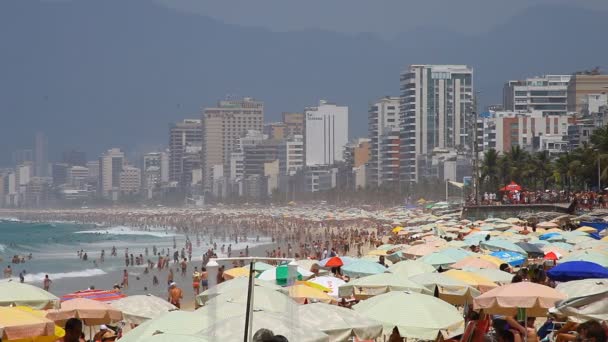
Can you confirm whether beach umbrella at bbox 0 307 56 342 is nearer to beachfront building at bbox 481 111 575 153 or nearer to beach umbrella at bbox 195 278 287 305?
beach umbrella at bbox 195 278 287 305

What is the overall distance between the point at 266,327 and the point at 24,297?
5.85 metres

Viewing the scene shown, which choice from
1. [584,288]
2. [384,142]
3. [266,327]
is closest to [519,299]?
[584,288]

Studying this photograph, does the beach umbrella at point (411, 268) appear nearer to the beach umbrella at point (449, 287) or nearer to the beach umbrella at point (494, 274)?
the beach umbrella at point (494, 274)

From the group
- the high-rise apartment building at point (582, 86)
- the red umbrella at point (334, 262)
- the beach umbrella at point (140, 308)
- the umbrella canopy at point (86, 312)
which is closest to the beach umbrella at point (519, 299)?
the beach umbrella at point (140, 308)

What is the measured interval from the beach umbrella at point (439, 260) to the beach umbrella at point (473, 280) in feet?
13.0

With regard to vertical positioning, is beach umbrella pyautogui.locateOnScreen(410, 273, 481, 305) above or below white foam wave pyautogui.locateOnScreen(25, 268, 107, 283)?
above

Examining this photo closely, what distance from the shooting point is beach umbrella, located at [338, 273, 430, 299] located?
1372cm

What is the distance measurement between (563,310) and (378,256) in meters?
14.7

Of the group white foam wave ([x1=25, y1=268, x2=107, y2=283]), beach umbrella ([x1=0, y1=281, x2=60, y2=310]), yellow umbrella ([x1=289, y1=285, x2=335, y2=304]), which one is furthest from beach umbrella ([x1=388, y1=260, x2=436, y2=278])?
white foam wave ([x1=25, y1=268, x2=107, y2=283])

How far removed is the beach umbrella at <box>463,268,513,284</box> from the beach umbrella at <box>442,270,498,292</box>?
24.9 inches

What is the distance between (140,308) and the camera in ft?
44.7

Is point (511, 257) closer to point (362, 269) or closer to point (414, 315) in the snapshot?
point (362, 269)

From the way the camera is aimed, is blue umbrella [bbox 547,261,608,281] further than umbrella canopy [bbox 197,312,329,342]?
Yes

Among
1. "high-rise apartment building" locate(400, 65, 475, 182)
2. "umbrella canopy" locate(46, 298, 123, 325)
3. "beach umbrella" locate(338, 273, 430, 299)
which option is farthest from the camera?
"high-rise apartment building" locate(400, 65, 475, 182)
